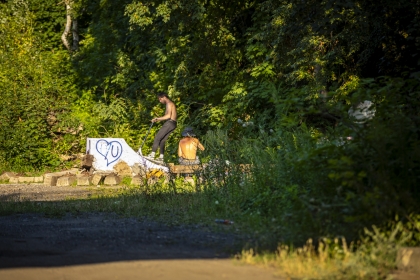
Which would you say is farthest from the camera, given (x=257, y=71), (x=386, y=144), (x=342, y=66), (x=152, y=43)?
(x=152, y=43)

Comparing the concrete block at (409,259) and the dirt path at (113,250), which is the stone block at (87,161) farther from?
the concrete block at (409,259)

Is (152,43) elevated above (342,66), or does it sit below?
above

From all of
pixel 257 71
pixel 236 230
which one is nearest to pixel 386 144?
pixel 236 230

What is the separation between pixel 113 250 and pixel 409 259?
2.99 m

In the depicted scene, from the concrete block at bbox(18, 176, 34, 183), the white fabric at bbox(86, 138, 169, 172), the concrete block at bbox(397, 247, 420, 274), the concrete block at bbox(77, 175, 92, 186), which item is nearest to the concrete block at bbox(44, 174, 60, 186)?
the concrete block at bbox(77, 175, 92, 186)

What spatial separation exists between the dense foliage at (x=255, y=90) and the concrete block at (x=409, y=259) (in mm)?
528

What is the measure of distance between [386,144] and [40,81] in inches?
789

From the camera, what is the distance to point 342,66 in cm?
2141

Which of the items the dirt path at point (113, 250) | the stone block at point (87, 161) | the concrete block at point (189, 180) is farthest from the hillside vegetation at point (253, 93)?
the stone block at point (87, 161)

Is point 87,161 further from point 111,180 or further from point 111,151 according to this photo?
point 111,180

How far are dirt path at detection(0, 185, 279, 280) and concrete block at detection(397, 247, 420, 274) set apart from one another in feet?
4.06

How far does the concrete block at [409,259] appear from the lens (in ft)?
24.7

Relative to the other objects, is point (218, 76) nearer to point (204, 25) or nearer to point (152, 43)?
point (204, 25)

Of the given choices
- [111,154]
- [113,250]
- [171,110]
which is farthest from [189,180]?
[113,250]
